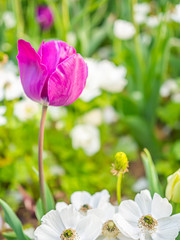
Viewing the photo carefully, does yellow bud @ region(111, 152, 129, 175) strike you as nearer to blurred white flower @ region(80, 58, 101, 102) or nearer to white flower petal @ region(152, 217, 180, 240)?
white flower petal @ region(152, 217, 180, 240)

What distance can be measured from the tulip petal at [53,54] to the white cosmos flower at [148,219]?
28cm

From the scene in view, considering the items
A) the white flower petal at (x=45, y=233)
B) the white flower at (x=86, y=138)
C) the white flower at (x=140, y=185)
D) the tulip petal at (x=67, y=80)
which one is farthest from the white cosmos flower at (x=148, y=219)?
the white flower at (x=140, y=185)

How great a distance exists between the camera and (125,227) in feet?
1.95

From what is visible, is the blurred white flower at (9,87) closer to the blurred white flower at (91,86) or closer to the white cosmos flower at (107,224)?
the blurred white flower at (91,86)

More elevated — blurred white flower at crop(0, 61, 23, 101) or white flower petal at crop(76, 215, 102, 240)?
blurred white flower at crop(0, 61, 23, 101)

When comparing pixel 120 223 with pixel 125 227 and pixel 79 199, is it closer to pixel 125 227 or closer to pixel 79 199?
pixel 125 227

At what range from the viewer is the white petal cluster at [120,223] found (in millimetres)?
594

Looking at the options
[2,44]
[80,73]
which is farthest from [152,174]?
[2,44]

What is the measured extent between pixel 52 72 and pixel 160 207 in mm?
308

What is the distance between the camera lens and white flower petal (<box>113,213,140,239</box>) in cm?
59

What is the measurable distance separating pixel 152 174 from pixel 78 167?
2.16 feet

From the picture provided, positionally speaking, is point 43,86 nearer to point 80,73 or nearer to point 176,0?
point 80,73

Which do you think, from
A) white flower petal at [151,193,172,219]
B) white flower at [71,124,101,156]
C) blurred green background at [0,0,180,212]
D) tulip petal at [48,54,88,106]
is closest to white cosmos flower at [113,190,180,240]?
white flower petal at [151,193,172,219]

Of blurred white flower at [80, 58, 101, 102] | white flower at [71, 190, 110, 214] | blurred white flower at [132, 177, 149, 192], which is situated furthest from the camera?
blurred white flower at [132, 177, 149, 192]
